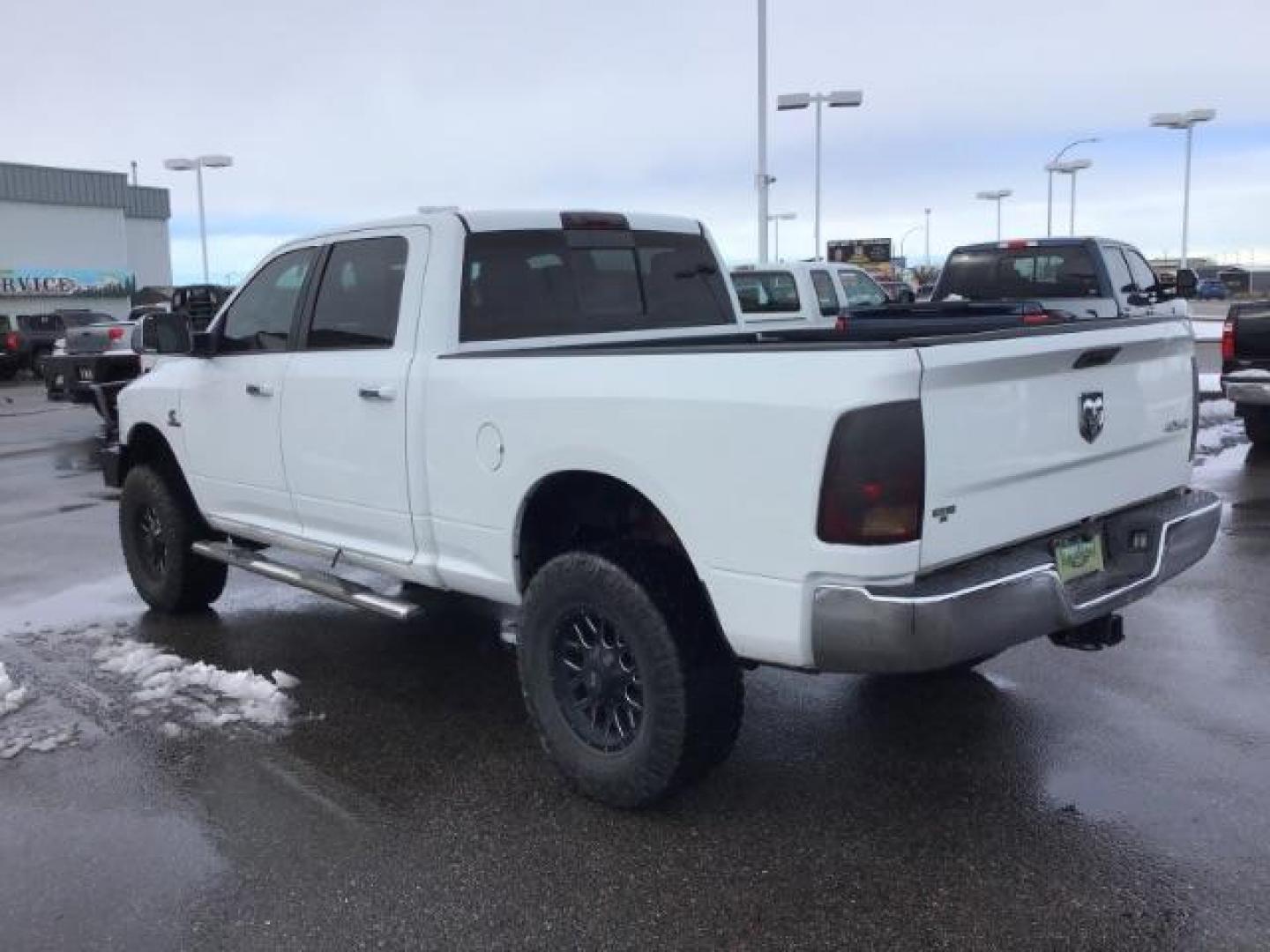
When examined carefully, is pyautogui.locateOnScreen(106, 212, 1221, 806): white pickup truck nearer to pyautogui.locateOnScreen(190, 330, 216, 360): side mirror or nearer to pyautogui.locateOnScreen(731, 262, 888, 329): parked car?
pyautogui.locateOnScreen(190, 330, 216, 360): side mirror

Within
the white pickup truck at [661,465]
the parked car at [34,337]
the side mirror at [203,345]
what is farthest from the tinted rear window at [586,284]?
the parked car at [34,337]

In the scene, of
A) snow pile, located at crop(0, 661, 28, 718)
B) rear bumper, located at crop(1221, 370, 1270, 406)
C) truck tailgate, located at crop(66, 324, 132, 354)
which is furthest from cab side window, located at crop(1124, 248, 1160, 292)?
truck tailgate, located at crop(66, 324, 132, 354)

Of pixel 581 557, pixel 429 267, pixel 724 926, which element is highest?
pixel 429 267

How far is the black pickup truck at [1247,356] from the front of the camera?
10594mm

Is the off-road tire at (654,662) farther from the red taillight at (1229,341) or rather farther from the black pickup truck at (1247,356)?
the red taillight at (1229,341)

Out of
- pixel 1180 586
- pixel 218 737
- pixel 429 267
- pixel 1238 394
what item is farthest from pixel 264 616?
pixel 1238 394

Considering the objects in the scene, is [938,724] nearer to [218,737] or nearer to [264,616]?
[218,737]

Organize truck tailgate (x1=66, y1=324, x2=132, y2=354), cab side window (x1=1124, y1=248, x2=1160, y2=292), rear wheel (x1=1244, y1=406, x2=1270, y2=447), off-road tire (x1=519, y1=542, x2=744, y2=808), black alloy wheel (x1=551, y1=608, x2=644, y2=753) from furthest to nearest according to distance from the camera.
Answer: truck tailgate (x1=66, y1=324, x2=132, y2=354), cab side window (x1=1124, y1=248, x2=1160, y2=292), rear wheel (x1=1244, y1=406, x2=1270, y2=447), black alloy wheel (x1=551, y1=608, x2=644, y2=753), off-road tire (x1=519, y1=542, x2=744, y2=808)

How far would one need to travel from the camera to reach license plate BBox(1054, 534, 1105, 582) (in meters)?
3.67

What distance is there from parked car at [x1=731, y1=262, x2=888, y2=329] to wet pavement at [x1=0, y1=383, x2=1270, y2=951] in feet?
33.5

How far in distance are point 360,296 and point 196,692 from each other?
6.24ft

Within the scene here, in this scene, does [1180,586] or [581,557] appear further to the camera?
[1180,586]

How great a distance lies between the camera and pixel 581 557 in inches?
151

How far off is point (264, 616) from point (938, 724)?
Answer: 374 cm
